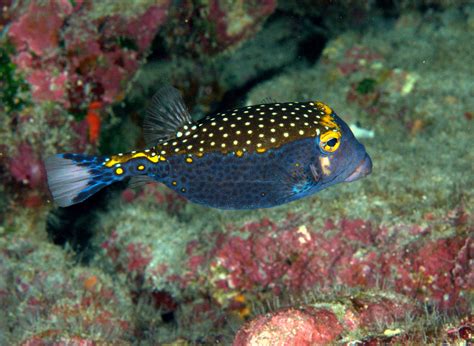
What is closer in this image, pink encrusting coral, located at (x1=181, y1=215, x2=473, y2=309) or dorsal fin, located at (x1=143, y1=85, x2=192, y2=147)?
dorsal fin, located at (x1=143, y1=85, x2=192, y2=147)

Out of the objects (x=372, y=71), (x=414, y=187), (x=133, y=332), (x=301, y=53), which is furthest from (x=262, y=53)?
(x=133, y=332)

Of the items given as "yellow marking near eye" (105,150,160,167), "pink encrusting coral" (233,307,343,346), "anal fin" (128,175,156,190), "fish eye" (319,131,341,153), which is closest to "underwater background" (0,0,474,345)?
"pink encrusting coral" (233,307,343,346)

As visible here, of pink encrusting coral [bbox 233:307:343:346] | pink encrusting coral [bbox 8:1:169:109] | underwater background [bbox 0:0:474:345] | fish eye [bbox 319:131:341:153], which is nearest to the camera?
pink encrusting coral [bbox 233:307:343:346]

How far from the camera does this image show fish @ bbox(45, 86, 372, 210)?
341 cm

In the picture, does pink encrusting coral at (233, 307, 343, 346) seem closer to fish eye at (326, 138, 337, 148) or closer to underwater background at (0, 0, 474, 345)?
underwater background at (0, 0, 474, 345)

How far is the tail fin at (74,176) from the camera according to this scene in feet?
12.0

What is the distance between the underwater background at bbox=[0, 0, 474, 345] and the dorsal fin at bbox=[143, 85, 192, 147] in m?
0.17

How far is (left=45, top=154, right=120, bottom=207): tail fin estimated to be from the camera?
367 cm

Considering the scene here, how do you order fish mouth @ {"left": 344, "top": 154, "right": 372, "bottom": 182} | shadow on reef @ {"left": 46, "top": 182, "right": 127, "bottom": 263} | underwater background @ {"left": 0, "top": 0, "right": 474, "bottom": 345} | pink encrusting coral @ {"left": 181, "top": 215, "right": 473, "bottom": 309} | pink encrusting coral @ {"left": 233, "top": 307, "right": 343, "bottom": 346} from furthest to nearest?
1. shadow on reef @ {"left": 46, "top": 182, "right": 127, "bottom": 263}
2. pink encrusting coral @ {"left": 181, "top": 215, "right": 473, "bottom": 309}
3. underwater background @ {"left": 0, "top": 0, "right": 474, "bottom": 345}
4. fish mouth @ {"left": 344, "top": 154, "right": 372, "bottom": 182}
5. pink encrusting coral @ {"left": 233, "top": 307, "right": 343, "bottom": 346}

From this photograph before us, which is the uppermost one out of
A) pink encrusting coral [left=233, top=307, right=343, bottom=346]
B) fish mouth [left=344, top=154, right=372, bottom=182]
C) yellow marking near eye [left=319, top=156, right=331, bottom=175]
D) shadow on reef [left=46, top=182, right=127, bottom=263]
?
yellow marking near eye [left=319, top=156, right=331, bottom=175]

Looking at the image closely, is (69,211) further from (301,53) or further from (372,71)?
(301,53)

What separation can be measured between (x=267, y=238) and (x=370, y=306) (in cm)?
190

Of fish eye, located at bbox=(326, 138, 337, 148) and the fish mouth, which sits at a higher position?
fish eye, located at bbox=(326, 138, 337, 148)

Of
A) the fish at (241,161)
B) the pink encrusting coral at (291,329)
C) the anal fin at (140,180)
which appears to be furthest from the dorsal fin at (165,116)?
the pink encrusting coral at (291,329)
